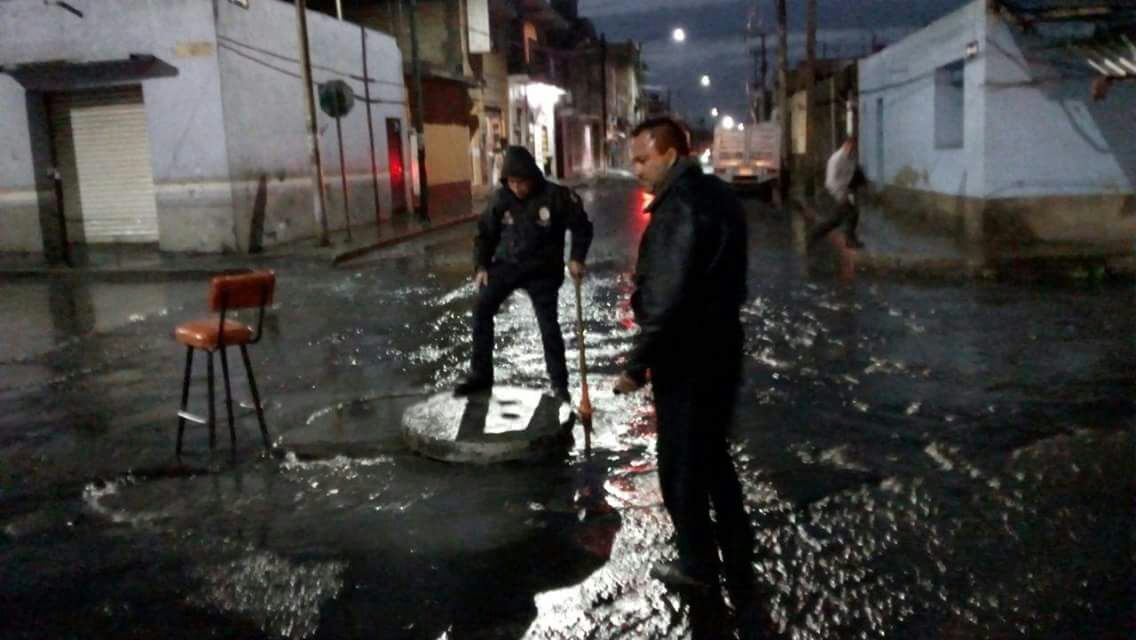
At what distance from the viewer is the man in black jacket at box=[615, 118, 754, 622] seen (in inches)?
153

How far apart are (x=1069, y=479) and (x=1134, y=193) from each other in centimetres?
1232

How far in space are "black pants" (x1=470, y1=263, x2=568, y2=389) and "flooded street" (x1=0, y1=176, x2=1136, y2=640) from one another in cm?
50

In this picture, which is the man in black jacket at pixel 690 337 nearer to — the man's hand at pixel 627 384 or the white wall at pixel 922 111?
the man's hand at pixel 627 384

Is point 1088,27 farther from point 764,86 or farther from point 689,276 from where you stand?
point 764,86

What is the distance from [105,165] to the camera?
65.9 feet

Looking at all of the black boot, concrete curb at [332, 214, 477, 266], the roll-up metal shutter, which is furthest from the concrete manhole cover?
the roll-up metal shutter

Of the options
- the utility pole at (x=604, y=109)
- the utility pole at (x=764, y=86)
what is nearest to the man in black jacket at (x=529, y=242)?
the utility pole at (x=604, y=109)

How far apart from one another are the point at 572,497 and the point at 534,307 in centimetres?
187

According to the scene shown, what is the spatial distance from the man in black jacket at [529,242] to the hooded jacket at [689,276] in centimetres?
267

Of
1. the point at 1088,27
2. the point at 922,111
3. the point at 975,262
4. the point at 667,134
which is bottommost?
the point at 975,262

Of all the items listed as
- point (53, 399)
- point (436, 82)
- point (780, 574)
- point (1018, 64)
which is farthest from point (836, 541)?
point (436, 82)

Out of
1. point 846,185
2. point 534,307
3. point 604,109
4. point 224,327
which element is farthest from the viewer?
point 604,109

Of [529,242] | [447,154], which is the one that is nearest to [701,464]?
[529,242]

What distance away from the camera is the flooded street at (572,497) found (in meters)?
4.21
